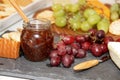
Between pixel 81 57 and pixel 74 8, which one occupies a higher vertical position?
pixel 74 8

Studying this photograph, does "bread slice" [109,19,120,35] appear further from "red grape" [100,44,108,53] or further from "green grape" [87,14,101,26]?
"red grape" [100,44,108,53]

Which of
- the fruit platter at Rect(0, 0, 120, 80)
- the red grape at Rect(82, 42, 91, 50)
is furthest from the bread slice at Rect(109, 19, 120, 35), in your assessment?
the red grape at Rect(82, 42, 91, 50)

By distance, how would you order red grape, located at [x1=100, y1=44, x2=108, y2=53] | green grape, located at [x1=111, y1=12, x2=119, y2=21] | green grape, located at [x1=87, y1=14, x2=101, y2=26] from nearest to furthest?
red grape, located at [x1=100, y1=44, x2=108, y2=53] → green grape, located at [x1=87, y1=14, x2=101, y2=26] → green grape, located at [x1=111, y1=12, x2=119, y2=21]

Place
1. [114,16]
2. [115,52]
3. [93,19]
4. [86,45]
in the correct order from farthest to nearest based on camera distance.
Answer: [114,16], [93,19], [86,45], [115,52]

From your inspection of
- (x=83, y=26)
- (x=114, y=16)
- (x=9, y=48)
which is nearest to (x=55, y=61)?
(x=9, y=48)

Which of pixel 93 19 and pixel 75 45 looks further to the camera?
pixel 93 19

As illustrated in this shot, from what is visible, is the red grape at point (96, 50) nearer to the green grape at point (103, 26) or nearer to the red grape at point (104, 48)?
the red grape at point (104, 48)

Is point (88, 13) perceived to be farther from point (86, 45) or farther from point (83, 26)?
point (86, 45)
